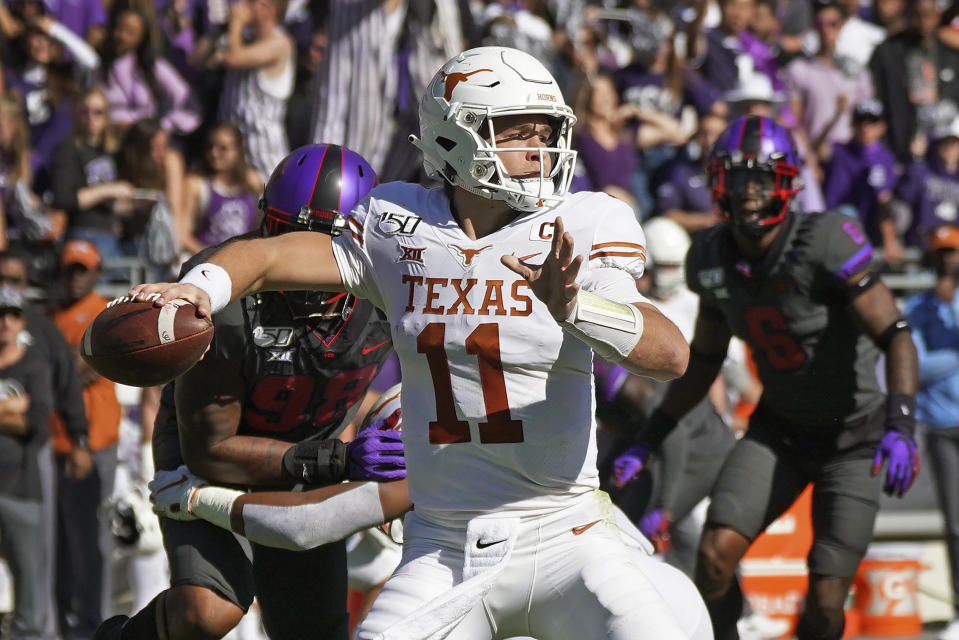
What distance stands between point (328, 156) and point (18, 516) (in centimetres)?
323

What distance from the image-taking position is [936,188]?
9.45 metres

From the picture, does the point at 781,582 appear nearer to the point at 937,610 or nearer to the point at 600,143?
the point at 937,610

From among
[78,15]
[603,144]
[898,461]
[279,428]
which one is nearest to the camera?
[279,428]

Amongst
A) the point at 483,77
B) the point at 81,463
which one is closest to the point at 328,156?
the point at 483,77

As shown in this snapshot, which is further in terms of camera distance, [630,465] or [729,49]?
[729,49]

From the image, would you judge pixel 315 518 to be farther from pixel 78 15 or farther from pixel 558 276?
pixel 78 15

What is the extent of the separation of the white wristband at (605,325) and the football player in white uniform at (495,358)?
0.09 meters

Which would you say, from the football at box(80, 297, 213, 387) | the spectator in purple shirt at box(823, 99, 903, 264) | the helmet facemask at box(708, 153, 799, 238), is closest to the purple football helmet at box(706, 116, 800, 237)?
the helmet facemask at box(708, 153, 799, 238)

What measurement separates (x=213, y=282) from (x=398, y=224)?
48 centimetres

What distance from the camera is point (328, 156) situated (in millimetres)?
4398

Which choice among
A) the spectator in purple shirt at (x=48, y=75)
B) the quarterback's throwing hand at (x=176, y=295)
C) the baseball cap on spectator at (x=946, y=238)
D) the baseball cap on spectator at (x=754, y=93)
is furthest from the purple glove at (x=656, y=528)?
the spectator in purple shirt at (x=48, y=75)

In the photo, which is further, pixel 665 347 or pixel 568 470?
pixel 568 470

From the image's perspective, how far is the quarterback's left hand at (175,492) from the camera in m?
4.23

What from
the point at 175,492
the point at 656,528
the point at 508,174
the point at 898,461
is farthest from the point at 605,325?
the point at 656,528
